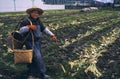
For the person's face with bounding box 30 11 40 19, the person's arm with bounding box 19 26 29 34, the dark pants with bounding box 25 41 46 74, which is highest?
the person's face with bounding box 30 11 40 19

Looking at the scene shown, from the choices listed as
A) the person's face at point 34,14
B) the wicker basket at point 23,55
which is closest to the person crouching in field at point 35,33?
the person's face at point 34,14

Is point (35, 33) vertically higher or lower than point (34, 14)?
lower

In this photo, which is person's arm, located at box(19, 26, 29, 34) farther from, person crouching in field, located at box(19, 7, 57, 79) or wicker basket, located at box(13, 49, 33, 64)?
wicker basket, located at box(13, 49, 33, 64)

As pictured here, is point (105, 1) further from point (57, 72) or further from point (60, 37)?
point (57, 72)

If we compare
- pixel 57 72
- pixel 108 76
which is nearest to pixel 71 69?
pixel 57 72

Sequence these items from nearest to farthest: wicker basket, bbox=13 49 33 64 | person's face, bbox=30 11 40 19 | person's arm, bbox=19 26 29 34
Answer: wicker basket, bbox=13 49 33 64 → person's arm, bbox=19 26 29 34 → person's face, bbox=30 11 40 19

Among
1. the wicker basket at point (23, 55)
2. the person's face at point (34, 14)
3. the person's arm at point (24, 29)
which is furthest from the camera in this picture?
the person's face at point (34, 14)

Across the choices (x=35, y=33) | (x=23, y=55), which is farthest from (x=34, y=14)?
(x=23, y=55)

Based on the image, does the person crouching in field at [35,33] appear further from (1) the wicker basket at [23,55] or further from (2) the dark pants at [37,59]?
(1) the wicker basket at [23,55]

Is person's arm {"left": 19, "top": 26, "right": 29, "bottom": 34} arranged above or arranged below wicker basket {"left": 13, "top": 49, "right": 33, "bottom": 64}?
above

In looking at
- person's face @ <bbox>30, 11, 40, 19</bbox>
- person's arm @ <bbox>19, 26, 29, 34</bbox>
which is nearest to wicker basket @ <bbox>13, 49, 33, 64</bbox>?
person's arm @ <bbox>19, 26, 29, 34</bbox>

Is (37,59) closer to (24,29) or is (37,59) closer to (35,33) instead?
(35,33)

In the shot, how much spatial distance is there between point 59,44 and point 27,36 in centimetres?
639

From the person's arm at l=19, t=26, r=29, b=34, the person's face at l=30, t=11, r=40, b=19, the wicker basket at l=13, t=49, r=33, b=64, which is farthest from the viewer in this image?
the person's face at l=30, t=11, r=40, b=19
